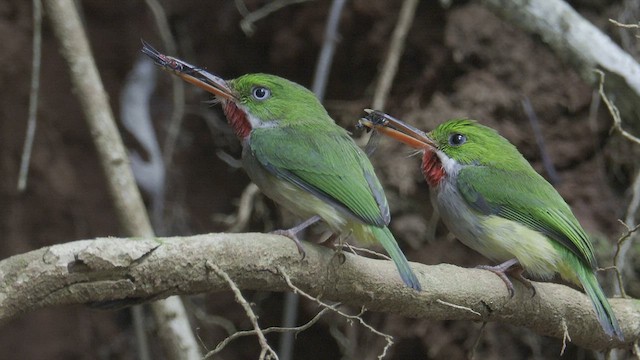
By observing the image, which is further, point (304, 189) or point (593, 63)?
point (593, 63)

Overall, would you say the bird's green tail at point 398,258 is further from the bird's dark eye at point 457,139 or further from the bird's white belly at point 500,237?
the bird's dark eye at point 457,139

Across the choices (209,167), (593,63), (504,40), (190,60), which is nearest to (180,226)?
(209,167)

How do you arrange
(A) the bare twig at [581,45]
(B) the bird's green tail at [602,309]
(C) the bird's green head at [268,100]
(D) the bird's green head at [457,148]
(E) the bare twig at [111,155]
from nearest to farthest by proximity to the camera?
(B) the bird's green tail at [602,309] → (C) the bird's green head at [268,100] → (D) the bird's green head at [457,148] → (E) the bare twig at [111,155] → (A) the bare twig at [581,45]

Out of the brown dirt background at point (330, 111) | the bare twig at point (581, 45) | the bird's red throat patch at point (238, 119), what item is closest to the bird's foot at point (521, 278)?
the bird's red throat patch at point (238, 119)

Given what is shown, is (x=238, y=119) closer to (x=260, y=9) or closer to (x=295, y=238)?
(x=295, y=238)

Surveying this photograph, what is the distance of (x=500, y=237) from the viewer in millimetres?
3598

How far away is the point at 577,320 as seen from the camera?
3.50 m

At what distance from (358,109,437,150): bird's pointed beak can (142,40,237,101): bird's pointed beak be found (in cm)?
56

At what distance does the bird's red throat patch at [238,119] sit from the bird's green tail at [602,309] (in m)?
1.44

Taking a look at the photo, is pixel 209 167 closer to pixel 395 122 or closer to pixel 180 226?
pixel 180 226

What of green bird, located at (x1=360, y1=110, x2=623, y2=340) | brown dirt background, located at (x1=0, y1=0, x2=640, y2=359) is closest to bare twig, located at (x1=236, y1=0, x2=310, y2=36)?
brown dirt background, located at (x1=0, y1=0, x2=640, y2=359)

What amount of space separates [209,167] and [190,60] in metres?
0.77

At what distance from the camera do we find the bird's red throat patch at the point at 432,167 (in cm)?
387

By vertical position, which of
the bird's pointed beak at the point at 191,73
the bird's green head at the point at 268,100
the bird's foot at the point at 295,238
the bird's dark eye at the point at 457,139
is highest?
the bird's pointed beak at the point at 191,73
